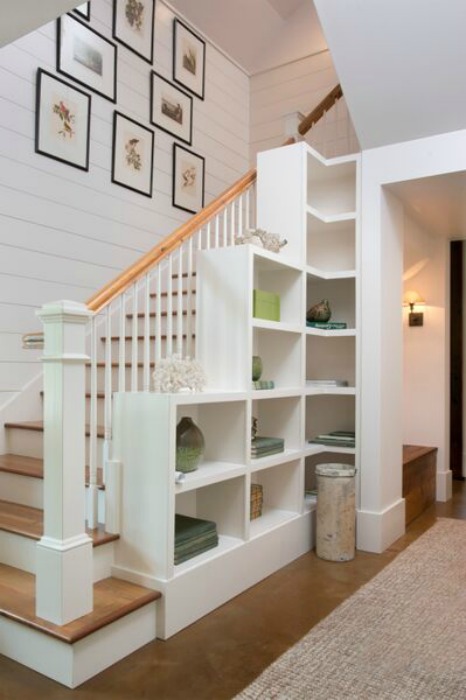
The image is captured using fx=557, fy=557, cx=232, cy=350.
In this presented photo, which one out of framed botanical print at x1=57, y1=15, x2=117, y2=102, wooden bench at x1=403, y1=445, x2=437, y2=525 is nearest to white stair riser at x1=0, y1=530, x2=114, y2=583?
wooden bench at x1=403, y1=445, x2=437, y2=525

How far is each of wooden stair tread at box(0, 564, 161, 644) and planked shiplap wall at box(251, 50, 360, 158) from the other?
425 centimetres

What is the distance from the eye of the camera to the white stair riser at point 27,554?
235 centimetres

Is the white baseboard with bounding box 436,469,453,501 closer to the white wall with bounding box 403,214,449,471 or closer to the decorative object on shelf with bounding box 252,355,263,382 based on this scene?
the white wall with bounding box 403,214,449,471

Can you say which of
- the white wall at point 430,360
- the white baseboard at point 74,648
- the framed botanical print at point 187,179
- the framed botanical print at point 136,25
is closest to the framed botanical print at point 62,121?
the framed botanical print at point 136,25

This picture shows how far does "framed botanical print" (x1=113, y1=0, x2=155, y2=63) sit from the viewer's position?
4178 mm

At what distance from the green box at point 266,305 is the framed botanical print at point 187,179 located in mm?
1942

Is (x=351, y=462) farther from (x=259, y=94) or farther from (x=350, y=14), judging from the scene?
(x=259, y=94)

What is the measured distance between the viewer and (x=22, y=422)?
347 centimetres

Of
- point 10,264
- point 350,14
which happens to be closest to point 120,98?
point 10,264

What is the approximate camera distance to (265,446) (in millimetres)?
3057

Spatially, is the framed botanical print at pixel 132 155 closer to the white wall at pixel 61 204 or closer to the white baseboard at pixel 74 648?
the white wall at pixel 61 204

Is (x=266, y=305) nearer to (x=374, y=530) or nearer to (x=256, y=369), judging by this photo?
(x=256, y=369)

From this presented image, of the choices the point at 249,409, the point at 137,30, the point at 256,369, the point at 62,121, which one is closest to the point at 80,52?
the point at 62,121

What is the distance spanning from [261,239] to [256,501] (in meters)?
1.48
